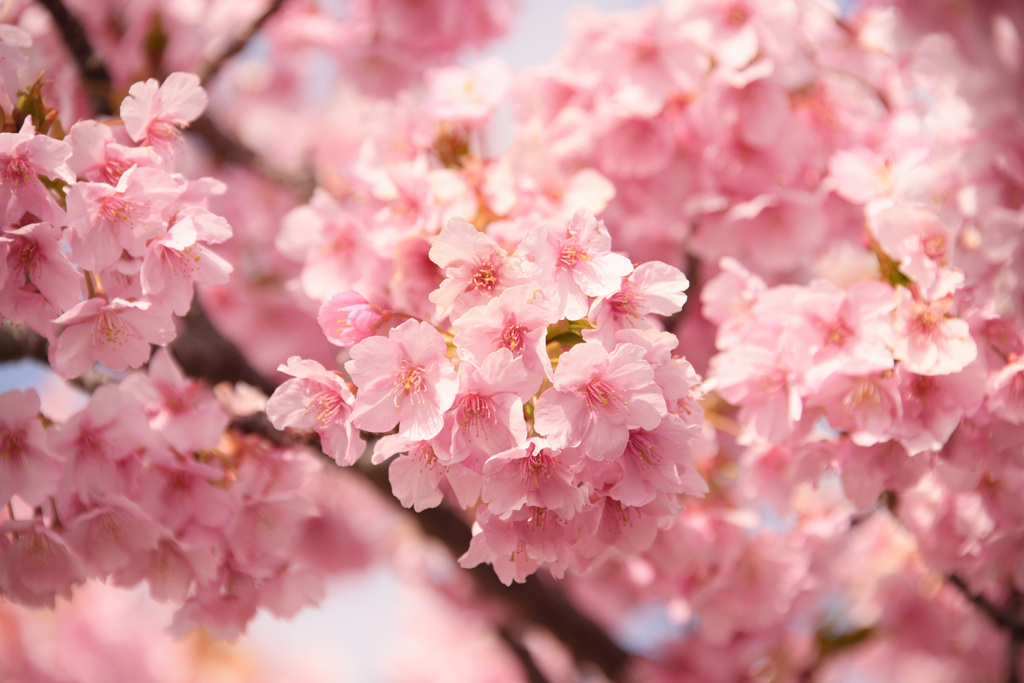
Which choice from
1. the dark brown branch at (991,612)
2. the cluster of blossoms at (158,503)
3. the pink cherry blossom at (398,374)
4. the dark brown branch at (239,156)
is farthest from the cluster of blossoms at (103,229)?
the dark brown branch at (991,612)

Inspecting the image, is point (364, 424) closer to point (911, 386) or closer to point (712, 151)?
point (911, 386)

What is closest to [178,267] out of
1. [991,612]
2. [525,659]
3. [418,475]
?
[418,475]

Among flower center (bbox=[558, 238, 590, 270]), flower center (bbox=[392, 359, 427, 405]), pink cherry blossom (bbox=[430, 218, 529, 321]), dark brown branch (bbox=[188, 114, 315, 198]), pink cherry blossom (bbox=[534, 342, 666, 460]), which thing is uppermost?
flower center (bbox=[558, 238, 590, 270])

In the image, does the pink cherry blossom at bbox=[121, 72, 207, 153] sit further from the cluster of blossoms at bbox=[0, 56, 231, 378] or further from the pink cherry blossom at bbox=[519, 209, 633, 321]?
the pink cherry blossom at bbox=[519, 209, 633, 321]

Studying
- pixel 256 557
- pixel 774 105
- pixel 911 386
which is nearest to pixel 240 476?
pixel 256 557

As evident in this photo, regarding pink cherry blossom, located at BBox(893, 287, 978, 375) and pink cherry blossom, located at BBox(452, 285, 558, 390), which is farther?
pink cherry blossom, located at BBox(893, 287, 978, 375)

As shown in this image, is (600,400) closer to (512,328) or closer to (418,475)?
(512,328)

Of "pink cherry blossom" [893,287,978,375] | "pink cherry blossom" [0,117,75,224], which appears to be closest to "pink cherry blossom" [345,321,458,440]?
"pink cherry blossom" [0,117,75,224]
